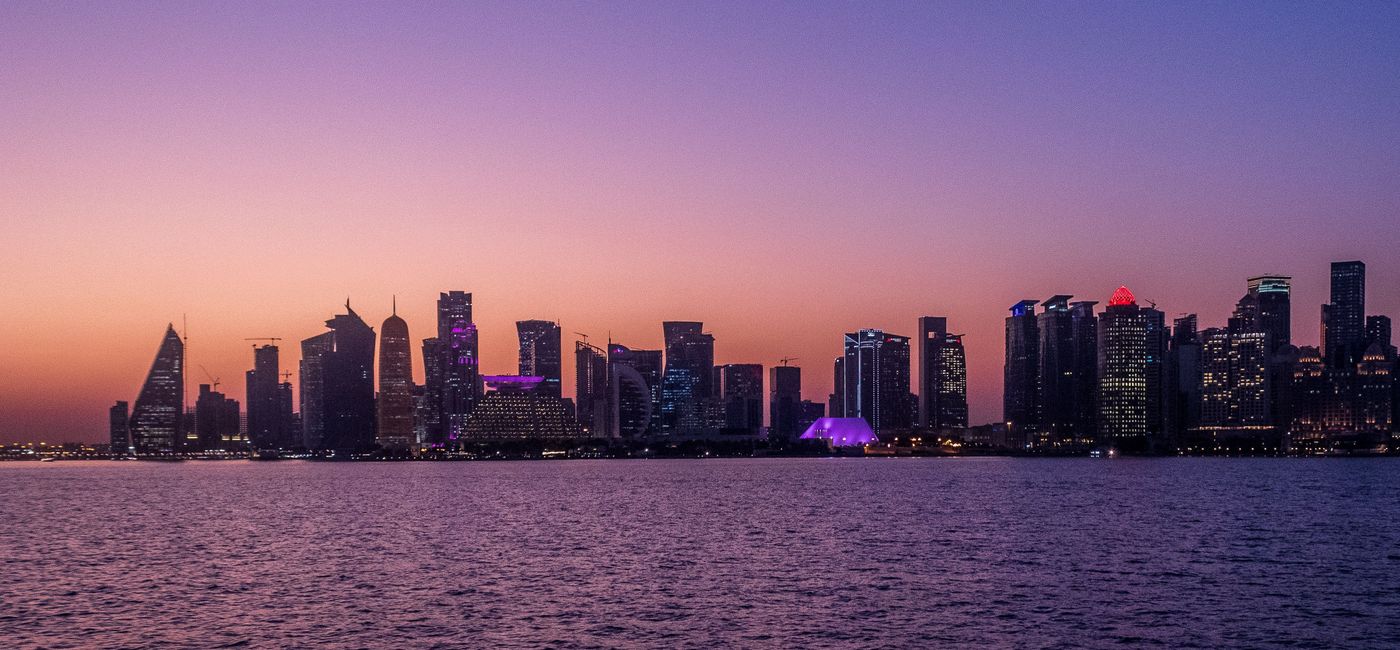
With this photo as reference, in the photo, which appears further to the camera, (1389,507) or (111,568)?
(1389,507)

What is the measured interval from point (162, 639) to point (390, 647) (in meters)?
10.5

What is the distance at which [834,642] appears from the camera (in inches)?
2051

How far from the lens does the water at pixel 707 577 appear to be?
54.7 meters

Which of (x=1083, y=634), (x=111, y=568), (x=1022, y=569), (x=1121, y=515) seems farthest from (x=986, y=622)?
(x=1121, y=515)

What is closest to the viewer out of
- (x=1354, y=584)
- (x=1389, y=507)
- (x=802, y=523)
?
(x=1354, y=584)

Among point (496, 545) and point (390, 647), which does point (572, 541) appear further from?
point (390, 647)

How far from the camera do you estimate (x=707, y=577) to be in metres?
73.1

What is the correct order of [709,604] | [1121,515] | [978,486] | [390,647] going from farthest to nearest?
[978,486] < [1121,515] < [709,604] < [390,647]

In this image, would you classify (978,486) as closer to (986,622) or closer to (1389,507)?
(1389,507)

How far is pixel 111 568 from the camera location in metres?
79.1

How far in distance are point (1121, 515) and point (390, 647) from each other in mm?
92861

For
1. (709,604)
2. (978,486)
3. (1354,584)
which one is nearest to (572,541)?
(709,604)

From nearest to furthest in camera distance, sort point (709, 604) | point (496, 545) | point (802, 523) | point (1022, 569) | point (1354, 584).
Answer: point (709, 604) < point (1354, 584) < point (1022, 569) < point (496, 545) < point (802, 523)

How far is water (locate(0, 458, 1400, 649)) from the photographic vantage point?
180ft
